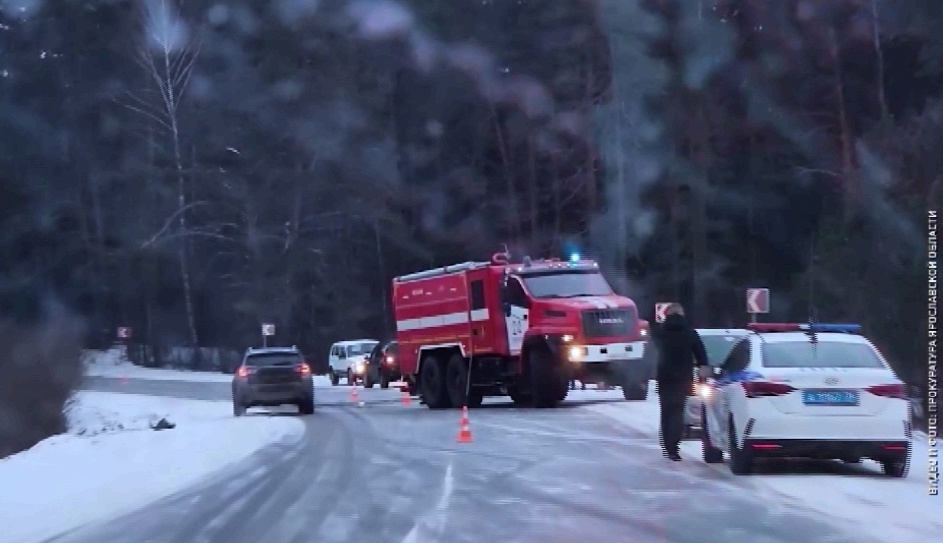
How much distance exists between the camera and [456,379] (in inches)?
1405

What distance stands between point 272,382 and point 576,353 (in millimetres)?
7247

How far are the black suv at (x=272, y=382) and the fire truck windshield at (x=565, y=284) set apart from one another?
18.9ft

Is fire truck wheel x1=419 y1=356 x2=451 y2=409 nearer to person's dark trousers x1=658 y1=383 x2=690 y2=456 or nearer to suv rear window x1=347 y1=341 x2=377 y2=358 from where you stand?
person's dark trousers x1=658 y1=383 x2=690 y2=456

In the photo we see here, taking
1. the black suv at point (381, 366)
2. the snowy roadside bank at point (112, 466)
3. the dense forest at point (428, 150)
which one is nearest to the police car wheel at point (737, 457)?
the snowy roadside bank at point (112, 466)

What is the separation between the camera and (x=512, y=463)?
2030cm

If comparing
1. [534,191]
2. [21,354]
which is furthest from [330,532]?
[534,191]

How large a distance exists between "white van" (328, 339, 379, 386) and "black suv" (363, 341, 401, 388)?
0.57 metres

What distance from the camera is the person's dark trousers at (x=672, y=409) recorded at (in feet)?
64.2

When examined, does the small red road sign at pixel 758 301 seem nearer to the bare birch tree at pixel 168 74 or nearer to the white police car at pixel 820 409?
the white police car at pixel 820 409

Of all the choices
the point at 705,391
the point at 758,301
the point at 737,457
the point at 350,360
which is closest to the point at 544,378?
the point at 758,301

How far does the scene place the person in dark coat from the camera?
19594 mm

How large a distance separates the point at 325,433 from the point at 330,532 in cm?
1440

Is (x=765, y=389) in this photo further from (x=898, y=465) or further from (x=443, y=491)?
(x=443, y=491)

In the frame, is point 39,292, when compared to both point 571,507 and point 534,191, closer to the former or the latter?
point 534,191
